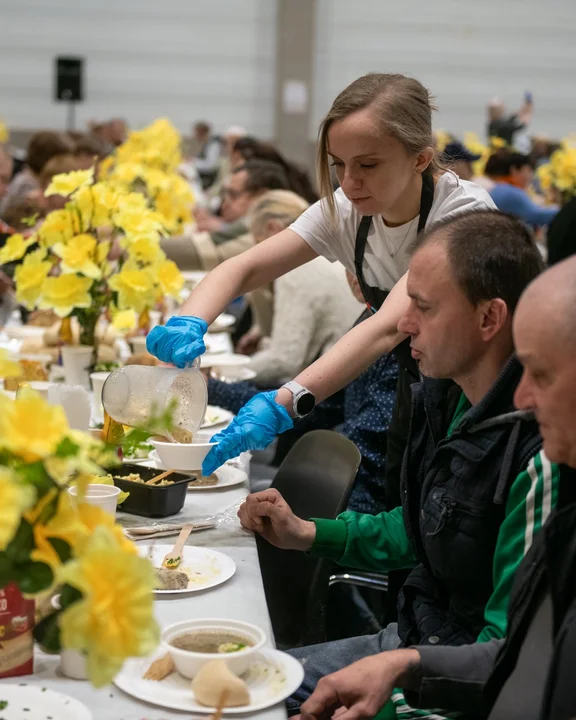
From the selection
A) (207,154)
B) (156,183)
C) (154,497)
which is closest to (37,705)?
(154,497)

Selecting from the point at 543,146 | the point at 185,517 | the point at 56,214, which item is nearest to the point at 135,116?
the point at 543,146

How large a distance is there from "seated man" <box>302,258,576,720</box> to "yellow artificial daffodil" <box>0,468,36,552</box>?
627 mm

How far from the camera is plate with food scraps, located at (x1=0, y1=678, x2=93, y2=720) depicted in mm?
1172

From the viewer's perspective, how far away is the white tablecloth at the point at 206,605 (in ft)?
4.00

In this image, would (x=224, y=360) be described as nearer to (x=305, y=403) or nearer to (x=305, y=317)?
(x=305, y=317)

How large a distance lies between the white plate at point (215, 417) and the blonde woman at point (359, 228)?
403 millimetres

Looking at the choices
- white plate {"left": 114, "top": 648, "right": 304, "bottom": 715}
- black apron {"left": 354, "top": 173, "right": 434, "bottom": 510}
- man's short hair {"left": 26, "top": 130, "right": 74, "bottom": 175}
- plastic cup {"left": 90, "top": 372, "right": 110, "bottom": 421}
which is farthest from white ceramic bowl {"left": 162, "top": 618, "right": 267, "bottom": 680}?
man's short hair {"left": 26, "top": 130, "right": 74, "bottom": 175}

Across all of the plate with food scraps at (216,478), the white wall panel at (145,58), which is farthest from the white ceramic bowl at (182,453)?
the white wall panel at (145,58)

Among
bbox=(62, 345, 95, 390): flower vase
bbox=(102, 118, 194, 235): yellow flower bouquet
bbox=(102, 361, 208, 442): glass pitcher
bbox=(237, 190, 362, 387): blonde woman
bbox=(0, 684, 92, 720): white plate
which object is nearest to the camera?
bbox=(0, 684, 92, 720): white plate

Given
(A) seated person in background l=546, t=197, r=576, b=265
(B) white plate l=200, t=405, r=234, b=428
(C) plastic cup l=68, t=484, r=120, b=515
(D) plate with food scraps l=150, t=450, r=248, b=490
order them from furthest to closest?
(A) seated person in background l=546, t=197, r=576, b=265
(B) white plate l=200, t=405, r=234, b=428
(D) plate with food scraps l=150, t=450, r=248, b=490
(C) plastic cup l=68, t=484, r=120, b=515

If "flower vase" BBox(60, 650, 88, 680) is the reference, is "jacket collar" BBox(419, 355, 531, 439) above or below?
above

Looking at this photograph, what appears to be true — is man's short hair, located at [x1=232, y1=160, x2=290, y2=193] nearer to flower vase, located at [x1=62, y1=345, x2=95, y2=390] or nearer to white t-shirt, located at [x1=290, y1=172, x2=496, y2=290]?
flower vase, located at [x1=62, y1=345, x2=95, y2=390]

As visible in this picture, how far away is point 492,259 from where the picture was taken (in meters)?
1.58

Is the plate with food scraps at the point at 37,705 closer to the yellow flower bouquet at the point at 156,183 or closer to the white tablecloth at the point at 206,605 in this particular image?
the white tablecloth at the point at 206,605
